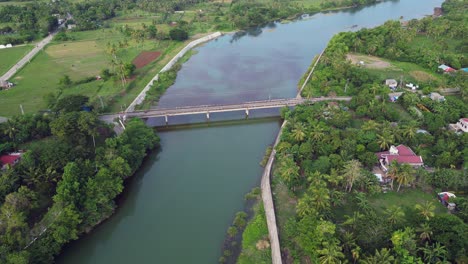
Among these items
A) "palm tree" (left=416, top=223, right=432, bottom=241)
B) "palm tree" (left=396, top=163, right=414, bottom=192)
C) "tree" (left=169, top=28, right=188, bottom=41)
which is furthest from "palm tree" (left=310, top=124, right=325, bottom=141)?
"tree" (left=169, top=28, right=188, bottom=41)

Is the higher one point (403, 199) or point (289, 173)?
point (289, 173)

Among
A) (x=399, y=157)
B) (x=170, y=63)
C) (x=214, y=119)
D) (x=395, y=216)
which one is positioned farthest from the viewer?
(x=170, y=63)

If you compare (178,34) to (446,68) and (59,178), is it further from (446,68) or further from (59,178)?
(59,178)

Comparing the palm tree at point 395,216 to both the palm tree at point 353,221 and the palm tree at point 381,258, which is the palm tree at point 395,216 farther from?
the palm tree at point 381,258

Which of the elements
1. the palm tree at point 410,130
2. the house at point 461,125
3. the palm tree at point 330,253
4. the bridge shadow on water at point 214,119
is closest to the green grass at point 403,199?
the palm tree at point 410,130

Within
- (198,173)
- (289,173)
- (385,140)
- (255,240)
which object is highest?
(289,173)

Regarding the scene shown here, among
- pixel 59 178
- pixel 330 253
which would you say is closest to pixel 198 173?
pixel 59 178

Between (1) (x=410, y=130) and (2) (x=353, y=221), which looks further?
(1) (x=410, y=130)

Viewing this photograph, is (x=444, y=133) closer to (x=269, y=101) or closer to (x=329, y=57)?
(x=269, y=101)
